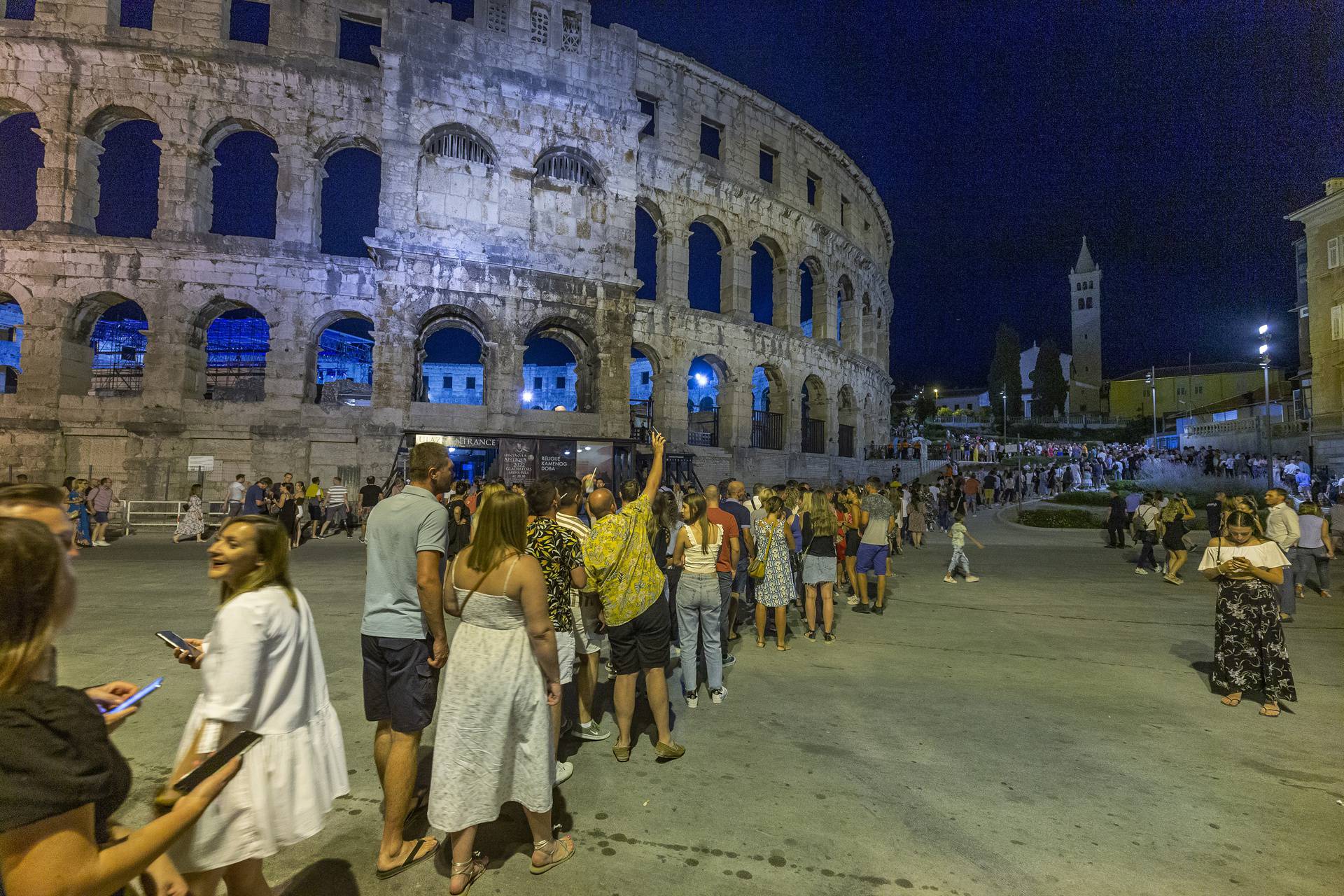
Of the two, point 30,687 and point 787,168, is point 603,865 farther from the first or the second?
point 787,168

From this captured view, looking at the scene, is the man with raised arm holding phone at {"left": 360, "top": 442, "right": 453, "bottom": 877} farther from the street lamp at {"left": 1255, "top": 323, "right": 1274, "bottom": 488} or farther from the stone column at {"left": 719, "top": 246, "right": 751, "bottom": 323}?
the street lamp at {"left": 1255, "top": 323, "right": 1274, "bottom": 488}

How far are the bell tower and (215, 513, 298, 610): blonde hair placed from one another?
298ft

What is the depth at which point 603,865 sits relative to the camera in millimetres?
3209

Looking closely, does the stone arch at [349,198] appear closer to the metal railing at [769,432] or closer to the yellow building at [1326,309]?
the metal railing at [769,432]

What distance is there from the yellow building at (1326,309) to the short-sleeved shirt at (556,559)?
41426 millimetres

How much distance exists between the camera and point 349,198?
3616 cm

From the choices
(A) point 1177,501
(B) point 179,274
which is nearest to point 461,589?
(A) point 1177,501

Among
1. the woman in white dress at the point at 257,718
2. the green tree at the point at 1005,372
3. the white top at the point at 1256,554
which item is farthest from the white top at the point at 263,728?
the green tree at the point at 1005,372

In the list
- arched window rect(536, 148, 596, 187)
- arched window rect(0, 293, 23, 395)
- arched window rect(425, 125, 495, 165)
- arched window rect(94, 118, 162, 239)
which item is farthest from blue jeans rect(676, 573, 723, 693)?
arched window rect(94, 118, 162, 239)

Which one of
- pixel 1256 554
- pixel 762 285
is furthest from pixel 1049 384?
pixel 1256 554

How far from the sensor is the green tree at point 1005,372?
217 ft

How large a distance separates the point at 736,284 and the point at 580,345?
741 cm

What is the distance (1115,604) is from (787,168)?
23427mm

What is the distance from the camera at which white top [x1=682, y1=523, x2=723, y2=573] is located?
548 centimetres
